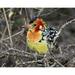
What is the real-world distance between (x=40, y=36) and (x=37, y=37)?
28 mm

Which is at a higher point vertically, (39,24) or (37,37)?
(39,24)

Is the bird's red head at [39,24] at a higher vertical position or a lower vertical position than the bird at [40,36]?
higher

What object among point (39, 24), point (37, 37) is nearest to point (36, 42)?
point (37, 37)

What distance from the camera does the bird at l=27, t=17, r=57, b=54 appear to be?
2135mm

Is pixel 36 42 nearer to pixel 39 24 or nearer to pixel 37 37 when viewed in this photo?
pixel 37 37

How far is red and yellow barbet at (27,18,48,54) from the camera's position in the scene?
214cm

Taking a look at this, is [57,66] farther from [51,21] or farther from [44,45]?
[51,21]

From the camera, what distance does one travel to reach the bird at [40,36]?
2135 mm

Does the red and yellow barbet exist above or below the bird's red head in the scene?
below

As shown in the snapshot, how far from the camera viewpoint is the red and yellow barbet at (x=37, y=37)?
2139 millimetres

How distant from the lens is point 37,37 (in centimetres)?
215
